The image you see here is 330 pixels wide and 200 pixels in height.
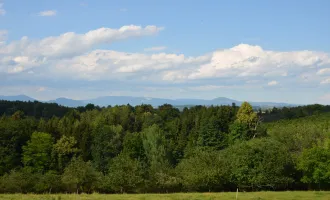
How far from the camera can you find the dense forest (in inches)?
2185

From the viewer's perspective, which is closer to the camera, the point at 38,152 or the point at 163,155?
the point at 38,152

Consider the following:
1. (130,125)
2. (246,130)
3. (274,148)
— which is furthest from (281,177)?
(130,125)

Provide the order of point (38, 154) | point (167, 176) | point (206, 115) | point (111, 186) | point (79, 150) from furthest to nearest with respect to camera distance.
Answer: point (206, 115) < point (79, 150) < point (38, 154) < point (167, 176) < point (111, 186)

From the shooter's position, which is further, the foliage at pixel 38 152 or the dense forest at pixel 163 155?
the foliage at pixel 38 152

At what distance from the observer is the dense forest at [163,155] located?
55.5m

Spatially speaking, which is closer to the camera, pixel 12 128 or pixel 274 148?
pixel 274 148

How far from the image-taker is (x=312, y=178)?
198 ft

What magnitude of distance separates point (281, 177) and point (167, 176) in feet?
55.0

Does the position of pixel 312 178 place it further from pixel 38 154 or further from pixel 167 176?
pixel 38 154

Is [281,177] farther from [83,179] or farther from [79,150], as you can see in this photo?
[79,150]

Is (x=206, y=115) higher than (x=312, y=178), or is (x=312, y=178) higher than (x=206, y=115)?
(x=206, y=115)

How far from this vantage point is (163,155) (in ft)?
290

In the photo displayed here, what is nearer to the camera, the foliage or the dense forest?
the dense forest

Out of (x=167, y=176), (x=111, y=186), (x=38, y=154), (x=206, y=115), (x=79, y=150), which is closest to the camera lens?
(x=111, y=186)
